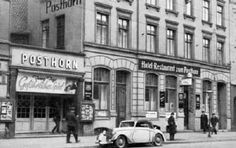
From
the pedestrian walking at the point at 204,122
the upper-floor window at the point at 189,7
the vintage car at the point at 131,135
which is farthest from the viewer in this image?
the upper-floor window at the point at 189,7

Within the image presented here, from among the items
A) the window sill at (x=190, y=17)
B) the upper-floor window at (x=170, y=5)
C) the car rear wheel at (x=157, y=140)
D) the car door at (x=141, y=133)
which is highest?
the upper-floor window at (x=170, y=5)

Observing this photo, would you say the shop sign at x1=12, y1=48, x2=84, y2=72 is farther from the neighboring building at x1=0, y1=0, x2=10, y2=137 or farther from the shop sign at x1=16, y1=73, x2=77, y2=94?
the shop sign at x1=16, y1=73, x2=77, y2=94

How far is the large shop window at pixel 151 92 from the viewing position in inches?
1272

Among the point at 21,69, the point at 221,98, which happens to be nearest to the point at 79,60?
the point at 21,69

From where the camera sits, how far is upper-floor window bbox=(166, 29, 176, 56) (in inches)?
1356

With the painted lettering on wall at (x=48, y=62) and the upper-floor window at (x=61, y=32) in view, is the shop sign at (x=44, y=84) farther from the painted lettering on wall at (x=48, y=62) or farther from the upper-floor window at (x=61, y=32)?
the upper-floor window at (x=61, y=32)

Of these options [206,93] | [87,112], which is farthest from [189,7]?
[87,112]

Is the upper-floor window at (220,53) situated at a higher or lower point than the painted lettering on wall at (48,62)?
higher

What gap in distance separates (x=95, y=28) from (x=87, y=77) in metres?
3.40

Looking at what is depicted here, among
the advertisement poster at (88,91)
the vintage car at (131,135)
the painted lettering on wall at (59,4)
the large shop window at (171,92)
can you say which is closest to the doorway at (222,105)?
the large shop window at (171,92)

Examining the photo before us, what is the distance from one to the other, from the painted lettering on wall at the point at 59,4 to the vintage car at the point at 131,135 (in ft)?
33.6

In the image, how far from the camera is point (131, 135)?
21.4 m

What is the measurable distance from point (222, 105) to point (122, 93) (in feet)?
44.2

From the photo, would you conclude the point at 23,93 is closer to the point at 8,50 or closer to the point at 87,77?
the point at 8,50
